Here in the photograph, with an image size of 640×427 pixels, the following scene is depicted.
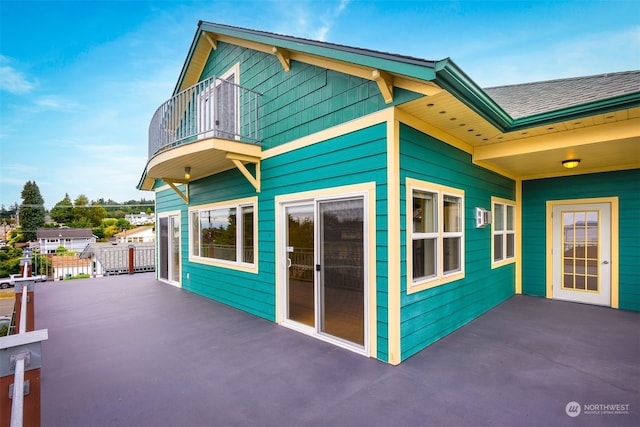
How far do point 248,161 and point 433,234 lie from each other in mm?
3080

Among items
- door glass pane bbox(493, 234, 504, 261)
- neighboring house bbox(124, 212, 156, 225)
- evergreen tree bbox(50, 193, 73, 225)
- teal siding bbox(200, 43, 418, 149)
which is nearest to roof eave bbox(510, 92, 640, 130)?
teal siding bbox(200, 43, 418, 149)

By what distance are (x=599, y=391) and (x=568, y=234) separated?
4.31 meters

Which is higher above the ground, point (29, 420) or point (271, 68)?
point (271, 68)

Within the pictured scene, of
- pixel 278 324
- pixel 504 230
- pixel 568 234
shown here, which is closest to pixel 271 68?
pixel 278 324

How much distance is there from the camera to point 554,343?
3.65 meters

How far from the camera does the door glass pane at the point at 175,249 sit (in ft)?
25.3

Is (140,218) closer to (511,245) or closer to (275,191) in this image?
(275,191)

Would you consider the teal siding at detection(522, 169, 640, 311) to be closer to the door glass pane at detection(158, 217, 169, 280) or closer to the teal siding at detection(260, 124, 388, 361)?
the teal siding at detection(260, 124, 388, 361)

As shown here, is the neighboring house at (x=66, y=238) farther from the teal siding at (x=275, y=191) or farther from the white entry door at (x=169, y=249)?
the teal siding at (x=275, y=191)

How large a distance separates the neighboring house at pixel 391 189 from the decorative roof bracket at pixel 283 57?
0.7 inches

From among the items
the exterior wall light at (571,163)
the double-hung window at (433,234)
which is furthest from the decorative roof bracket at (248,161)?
the exterior wall light at (571,163)

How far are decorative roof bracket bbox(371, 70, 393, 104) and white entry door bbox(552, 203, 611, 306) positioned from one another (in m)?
5.21

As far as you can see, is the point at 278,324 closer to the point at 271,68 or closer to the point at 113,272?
the point at 271,68

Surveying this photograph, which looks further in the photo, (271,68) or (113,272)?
(113,272)
